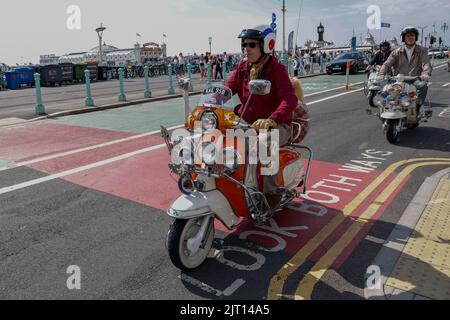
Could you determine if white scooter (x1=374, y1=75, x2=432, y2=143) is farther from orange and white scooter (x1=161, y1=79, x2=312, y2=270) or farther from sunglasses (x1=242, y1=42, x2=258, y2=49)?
→ orange and white scooter (x1=161, y1=79, x2=312, y2=270)

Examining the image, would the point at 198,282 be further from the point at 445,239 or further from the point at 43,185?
the point at 43,185

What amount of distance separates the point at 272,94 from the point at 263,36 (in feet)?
2.01

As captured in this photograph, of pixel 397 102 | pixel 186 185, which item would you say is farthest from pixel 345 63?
pixel 186 185

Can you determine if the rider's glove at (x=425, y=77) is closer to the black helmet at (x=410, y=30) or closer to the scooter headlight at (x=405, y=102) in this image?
the scooter headlight at (x=405, y=102)

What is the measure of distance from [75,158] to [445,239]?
241 inches

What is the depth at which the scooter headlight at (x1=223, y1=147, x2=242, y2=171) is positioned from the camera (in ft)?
11.4

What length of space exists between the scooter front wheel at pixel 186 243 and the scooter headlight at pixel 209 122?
818mm

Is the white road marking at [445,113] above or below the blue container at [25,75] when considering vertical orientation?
below

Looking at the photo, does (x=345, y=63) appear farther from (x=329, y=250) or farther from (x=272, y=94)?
(x=329, y=250)

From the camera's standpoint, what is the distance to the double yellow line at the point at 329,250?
323 cm

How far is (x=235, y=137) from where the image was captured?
11.6 ft

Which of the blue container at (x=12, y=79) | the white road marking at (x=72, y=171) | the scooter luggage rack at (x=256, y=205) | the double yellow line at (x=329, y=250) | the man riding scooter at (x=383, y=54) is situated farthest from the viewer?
the blue container at (x=12, y=79)

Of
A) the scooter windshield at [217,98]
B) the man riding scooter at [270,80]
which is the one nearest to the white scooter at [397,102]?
the man riding scooter at [270,80]
